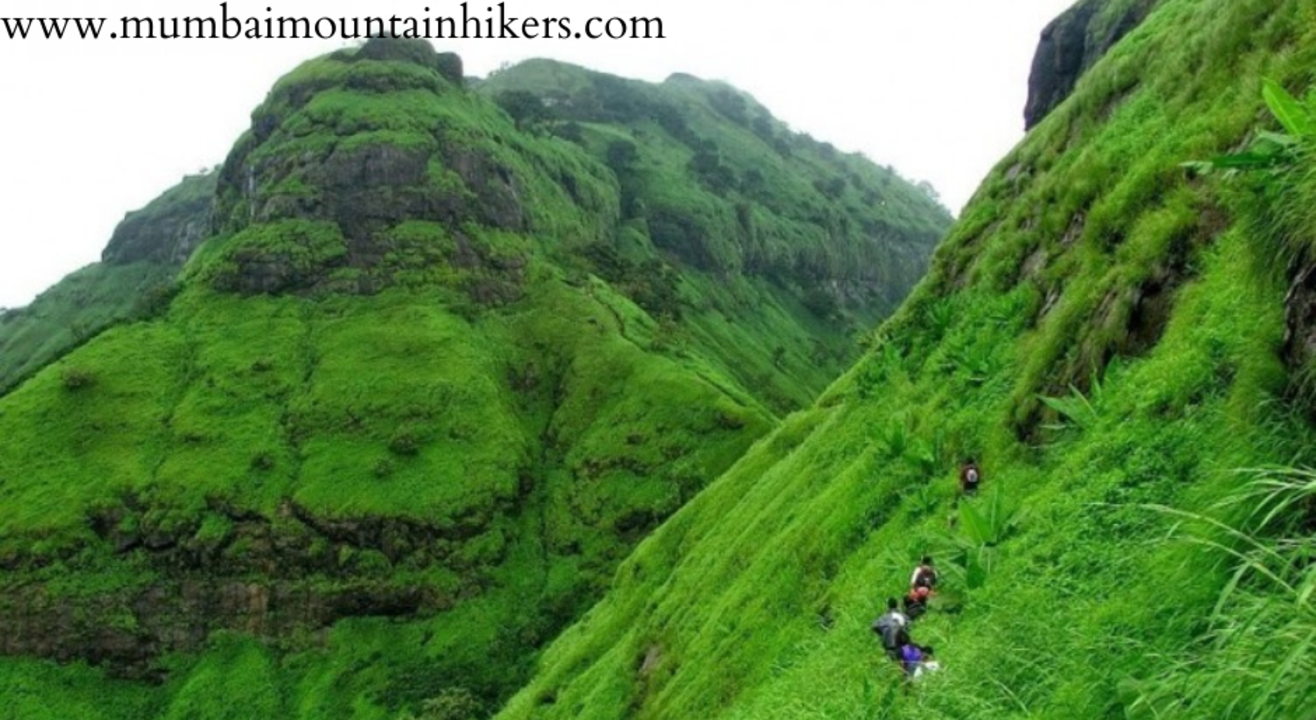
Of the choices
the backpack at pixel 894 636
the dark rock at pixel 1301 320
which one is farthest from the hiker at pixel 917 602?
the dark rock at pixel 1301 320

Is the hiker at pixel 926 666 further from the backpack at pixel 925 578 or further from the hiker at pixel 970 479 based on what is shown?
the hiker at pixel 970 479

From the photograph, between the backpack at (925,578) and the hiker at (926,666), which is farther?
the backpack at (925,578)

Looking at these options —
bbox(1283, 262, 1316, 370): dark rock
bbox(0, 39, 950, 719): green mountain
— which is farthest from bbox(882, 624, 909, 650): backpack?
bbox(0, 39, 950, 719): green mountain

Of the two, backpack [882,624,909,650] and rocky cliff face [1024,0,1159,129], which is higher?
rocky cliff face [1024,0,1159,129]

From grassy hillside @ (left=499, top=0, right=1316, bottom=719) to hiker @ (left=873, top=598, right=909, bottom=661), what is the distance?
0.45 m

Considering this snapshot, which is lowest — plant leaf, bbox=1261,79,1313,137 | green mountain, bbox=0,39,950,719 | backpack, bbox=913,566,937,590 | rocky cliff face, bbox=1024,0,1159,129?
green mountain, bbox=0,39,950,719

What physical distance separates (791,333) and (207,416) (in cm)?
12150

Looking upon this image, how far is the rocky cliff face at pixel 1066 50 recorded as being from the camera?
268 feet

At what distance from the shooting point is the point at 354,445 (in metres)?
110

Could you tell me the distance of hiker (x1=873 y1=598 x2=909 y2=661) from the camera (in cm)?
1310

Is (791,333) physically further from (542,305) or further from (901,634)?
(901,634)

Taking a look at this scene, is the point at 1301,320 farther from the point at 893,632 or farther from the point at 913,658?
the point at 893,632

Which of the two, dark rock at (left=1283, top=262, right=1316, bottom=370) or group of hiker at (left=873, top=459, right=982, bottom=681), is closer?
dark rock at (left=1283, top=262, right=1316, bottom=370)

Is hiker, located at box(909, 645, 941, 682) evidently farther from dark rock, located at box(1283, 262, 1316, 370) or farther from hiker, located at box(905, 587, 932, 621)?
dark rock, located at box(1283, 262, 1316, 370)
